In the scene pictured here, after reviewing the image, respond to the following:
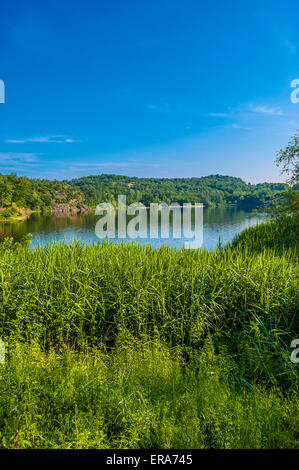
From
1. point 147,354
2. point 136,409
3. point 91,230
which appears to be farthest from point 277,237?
point 91,230

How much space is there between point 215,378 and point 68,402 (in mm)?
1455

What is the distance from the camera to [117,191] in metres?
70.5

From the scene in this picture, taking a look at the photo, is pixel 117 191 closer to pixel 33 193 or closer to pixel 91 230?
pixel 33 193

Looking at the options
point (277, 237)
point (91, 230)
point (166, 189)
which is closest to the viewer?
point (277, 237)

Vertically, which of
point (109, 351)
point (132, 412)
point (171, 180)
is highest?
point (171, 180)

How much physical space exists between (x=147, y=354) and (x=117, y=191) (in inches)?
A: 2723

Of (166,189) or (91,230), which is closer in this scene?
(91,230)

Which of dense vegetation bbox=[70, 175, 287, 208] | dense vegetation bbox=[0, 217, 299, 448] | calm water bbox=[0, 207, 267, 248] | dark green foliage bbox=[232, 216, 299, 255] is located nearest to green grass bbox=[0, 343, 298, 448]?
dense vegetation bbox=[0, 217, 299, 448]

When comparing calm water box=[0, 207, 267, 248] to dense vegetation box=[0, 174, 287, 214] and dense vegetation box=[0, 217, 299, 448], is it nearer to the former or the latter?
dense vegetation box=[0, 217, 299, 448]

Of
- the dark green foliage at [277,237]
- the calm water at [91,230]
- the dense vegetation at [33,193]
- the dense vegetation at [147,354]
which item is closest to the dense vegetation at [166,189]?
the dense vegetation at [33,193]

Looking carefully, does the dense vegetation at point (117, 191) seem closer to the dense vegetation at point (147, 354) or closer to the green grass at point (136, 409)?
the dense vegetation at point (147, 354)

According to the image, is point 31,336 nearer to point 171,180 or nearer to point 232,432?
point 232,432
